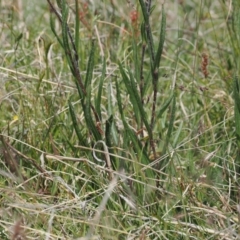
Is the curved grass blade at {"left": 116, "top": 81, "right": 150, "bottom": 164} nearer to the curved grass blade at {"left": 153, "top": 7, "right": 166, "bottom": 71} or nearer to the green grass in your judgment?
the green grass

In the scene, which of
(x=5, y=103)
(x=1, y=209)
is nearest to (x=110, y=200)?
(x=1, y=209)

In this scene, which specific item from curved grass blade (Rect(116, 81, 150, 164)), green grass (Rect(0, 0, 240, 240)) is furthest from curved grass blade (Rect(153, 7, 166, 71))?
curved grass blade (Rect(116, 81, 150, 164))

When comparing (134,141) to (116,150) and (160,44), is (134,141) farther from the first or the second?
(160,44)

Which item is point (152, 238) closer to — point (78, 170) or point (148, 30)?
point (78, 170)

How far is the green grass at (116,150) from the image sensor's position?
170cm

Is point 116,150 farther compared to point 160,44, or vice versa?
point 116,150

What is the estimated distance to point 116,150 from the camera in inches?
77.2

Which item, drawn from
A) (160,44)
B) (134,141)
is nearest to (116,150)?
(134,141)

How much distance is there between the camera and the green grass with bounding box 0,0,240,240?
5.59 feet

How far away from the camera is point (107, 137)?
1.91 m

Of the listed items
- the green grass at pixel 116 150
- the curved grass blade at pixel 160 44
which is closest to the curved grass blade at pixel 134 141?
the green grass at pixel 116 150

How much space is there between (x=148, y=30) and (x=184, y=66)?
0.86 meters

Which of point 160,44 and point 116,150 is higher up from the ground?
point 160,44

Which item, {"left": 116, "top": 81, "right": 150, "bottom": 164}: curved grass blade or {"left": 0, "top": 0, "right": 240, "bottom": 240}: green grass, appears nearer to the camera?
{"left": 0, "top": 0, "right": 240, "bottom": 240}: green grass
